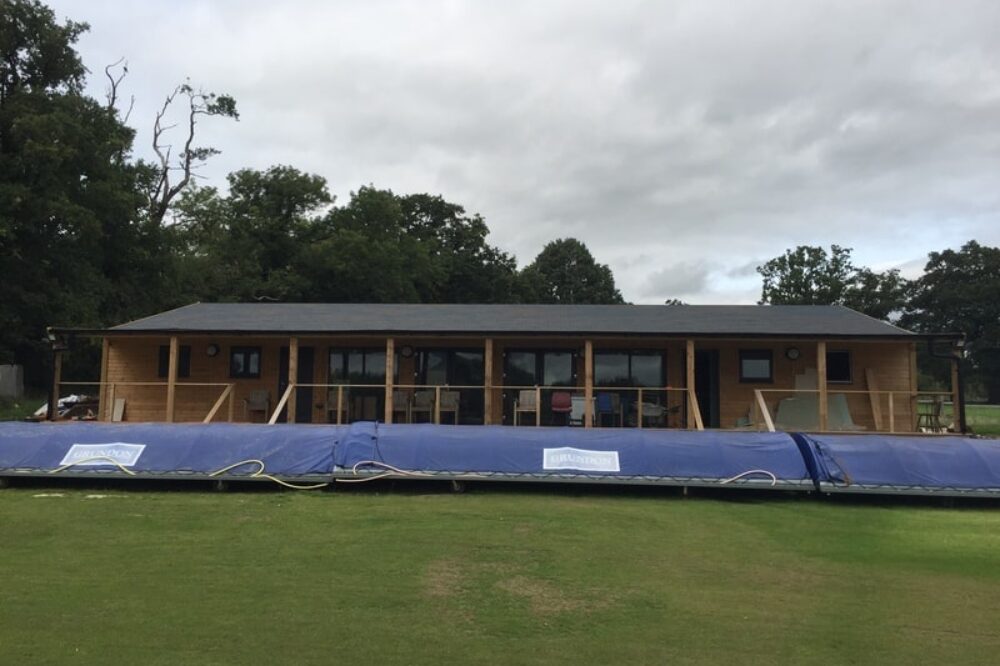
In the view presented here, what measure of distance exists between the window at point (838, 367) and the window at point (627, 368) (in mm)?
3724

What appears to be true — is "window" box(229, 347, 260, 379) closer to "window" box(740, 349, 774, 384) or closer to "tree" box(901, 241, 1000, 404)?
"window" box(740, 349, 774, 384)

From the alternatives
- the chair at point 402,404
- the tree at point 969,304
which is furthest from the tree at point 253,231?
the tree at point 969,304

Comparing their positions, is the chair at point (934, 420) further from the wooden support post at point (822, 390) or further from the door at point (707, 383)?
the door at point (707, 383)

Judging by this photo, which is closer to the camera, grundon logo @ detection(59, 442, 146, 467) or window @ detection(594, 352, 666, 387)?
grundon logo @ detection(59, 442, 146, 467)

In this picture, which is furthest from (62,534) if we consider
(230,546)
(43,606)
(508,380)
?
(508,380)

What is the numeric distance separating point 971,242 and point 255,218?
6590cm

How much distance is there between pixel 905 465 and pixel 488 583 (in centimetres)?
760

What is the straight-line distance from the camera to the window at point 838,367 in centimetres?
1678

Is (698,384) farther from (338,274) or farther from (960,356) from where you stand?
(338,274)

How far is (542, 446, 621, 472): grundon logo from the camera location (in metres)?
10.9

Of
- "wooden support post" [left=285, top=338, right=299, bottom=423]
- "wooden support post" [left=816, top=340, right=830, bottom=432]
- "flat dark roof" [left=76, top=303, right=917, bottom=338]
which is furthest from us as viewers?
"wooden support post" [left=285, top=338, right=299, bottom=423]

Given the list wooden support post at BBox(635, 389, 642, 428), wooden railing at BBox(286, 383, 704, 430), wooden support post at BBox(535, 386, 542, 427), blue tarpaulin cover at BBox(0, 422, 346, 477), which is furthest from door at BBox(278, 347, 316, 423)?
wooden support post at BBox(635, 389, 642, 428)

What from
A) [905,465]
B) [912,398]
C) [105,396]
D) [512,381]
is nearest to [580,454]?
[905,465]

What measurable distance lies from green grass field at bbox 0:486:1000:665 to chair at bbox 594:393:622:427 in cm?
640
